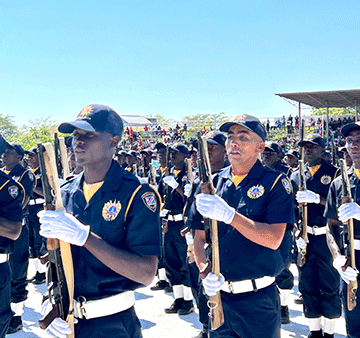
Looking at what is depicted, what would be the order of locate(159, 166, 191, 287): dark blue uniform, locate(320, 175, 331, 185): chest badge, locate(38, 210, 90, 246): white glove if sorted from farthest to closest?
locate(159, 166, 191, 287): dark blue uniform → locate(320, 175, 331, 185): chest badge → locate(38, 210, 90, 246): white glove

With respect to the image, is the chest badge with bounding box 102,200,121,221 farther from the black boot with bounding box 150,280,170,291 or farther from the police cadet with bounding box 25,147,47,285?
the police cadet with bounding box 25,147,47,285

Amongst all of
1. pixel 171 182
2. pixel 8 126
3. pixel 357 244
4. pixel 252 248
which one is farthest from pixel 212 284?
pixel 8 126

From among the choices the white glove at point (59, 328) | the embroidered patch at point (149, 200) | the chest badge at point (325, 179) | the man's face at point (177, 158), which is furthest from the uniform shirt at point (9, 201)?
the chest badge at point (325, 179)

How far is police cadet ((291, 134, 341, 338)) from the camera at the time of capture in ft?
17.1

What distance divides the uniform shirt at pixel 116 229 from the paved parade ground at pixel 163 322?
10.8 feet

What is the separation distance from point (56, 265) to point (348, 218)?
2349 mm

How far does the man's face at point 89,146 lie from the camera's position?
2664mm

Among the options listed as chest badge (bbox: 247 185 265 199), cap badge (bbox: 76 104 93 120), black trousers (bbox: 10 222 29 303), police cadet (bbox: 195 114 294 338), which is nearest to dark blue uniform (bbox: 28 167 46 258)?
black trousers (bbox: 10 222 29 303)

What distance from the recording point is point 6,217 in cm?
371

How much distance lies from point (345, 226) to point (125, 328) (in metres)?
2.05

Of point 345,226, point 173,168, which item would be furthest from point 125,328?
point 173,168

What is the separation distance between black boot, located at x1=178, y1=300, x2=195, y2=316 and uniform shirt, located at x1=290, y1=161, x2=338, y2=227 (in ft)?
6.95

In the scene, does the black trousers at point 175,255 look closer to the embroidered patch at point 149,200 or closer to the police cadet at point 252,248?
the police cadet at point 252,248

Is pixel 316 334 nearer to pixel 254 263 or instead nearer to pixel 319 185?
pixel 319 185
